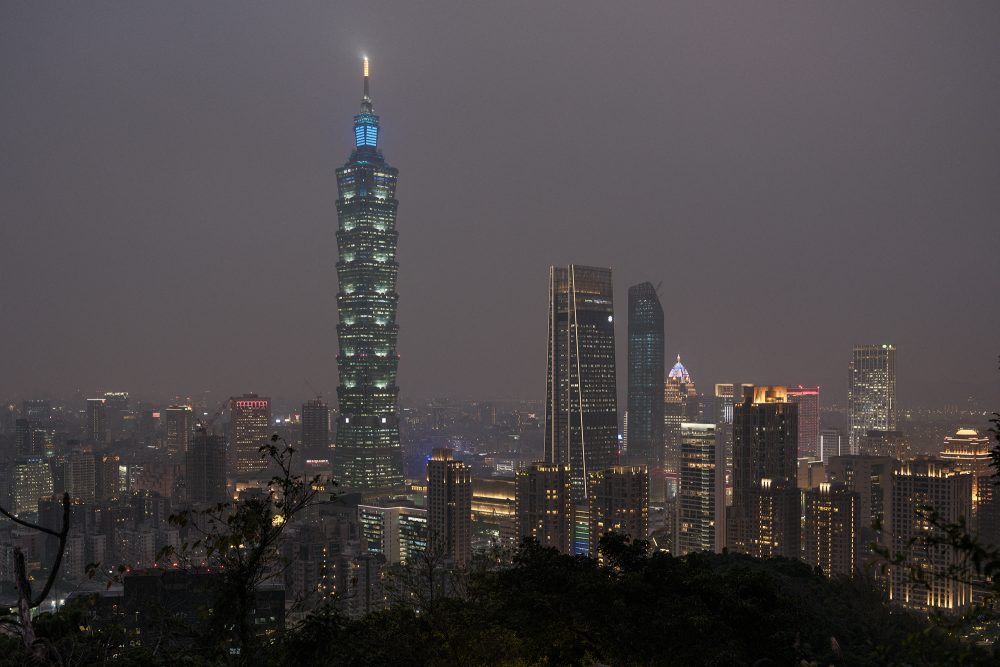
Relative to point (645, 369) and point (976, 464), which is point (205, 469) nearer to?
point (976, 464)

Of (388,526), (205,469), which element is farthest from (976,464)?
(205,469)

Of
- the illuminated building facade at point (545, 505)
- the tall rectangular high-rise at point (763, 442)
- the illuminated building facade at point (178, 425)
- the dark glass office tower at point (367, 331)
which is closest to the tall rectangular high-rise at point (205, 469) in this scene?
the dark glass office tower at point (367, 331)

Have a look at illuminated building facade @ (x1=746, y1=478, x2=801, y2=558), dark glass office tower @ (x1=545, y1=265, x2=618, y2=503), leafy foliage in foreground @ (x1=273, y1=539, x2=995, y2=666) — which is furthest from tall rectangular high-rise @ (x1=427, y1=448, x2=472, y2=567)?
leafy foliage in foreground @ (x1=273, y1=539, x2=995, y2=666)

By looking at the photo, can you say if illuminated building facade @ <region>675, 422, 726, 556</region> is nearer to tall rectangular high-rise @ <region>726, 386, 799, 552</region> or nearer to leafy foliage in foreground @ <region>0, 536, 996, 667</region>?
tall rectangular high-rise @ <region>726, 386, 799, 552</region>

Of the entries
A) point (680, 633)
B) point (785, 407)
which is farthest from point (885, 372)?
point (680, 633)

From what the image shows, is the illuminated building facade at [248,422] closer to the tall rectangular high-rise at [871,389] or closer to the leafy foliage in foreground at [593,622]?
the tall rectangular high-rise at [871,389]

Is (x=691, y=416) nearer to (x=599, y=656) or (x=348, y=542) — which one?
(x=348, y=542)
